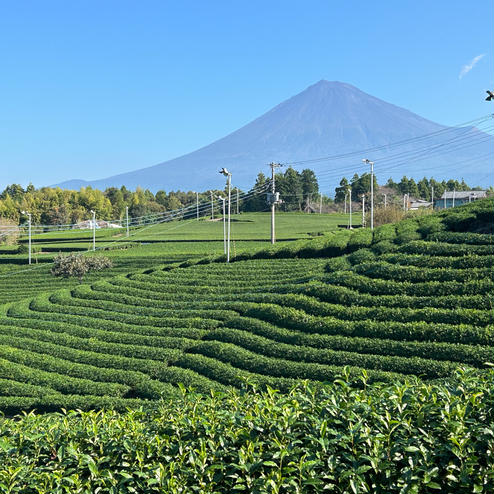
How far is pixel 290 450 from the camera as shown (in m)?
4.84

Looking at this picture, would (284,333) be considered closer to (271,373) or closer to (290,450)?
(271,373)

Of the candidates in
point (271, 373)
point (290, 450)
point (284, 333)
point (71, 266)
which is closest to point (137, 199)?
point (71, 266)

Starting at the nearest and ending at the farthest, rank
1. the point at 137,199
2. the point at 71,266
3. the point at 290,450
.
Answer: the point at 290,450 < the point at 71,266 < the point at 137,199

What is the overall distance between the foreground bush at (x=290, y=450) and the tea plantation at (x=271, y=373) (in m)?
0.02

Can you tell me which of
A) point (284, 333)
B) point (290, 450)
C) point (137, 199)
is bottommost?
point (284, 333)

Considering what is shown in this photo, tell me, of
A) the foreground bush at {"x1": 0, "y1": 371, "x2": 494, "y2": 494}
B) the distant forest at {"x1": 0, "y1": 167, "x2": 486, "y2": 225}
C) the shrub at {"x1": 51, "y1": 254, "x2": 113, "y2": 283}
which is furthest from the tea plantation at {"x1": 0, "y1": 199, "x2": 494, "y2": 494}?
the distant forest at {"x1": 0, "y1": 167, "x2": 486, "y2": 225}

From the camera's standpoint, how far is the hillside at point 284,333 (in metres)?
15.0

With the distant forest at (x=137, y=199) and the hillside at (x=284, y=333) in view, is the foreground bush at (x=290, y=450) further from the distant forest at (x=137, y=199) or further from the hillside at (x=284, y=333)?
the distant forest at (x=137, y=199)

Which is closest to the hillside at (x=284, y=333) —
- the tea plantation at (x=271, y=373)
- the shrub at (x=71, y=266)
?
the tea plantation at (x=271, y=373)

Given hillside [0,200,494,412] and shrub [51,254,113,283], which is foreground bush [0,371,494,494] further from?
shrub [51,254,113,283]

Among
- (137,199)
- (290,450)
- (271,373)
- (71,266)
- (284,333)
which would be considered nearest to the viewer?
(290,450)

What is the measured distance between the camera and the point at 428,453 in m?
4.76

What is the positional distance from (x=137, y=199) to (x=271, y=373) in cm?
10227

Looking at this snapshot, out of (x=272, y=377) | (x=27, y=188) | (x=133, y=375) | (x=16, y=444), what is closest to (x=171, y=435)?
(x=16, y=444)
